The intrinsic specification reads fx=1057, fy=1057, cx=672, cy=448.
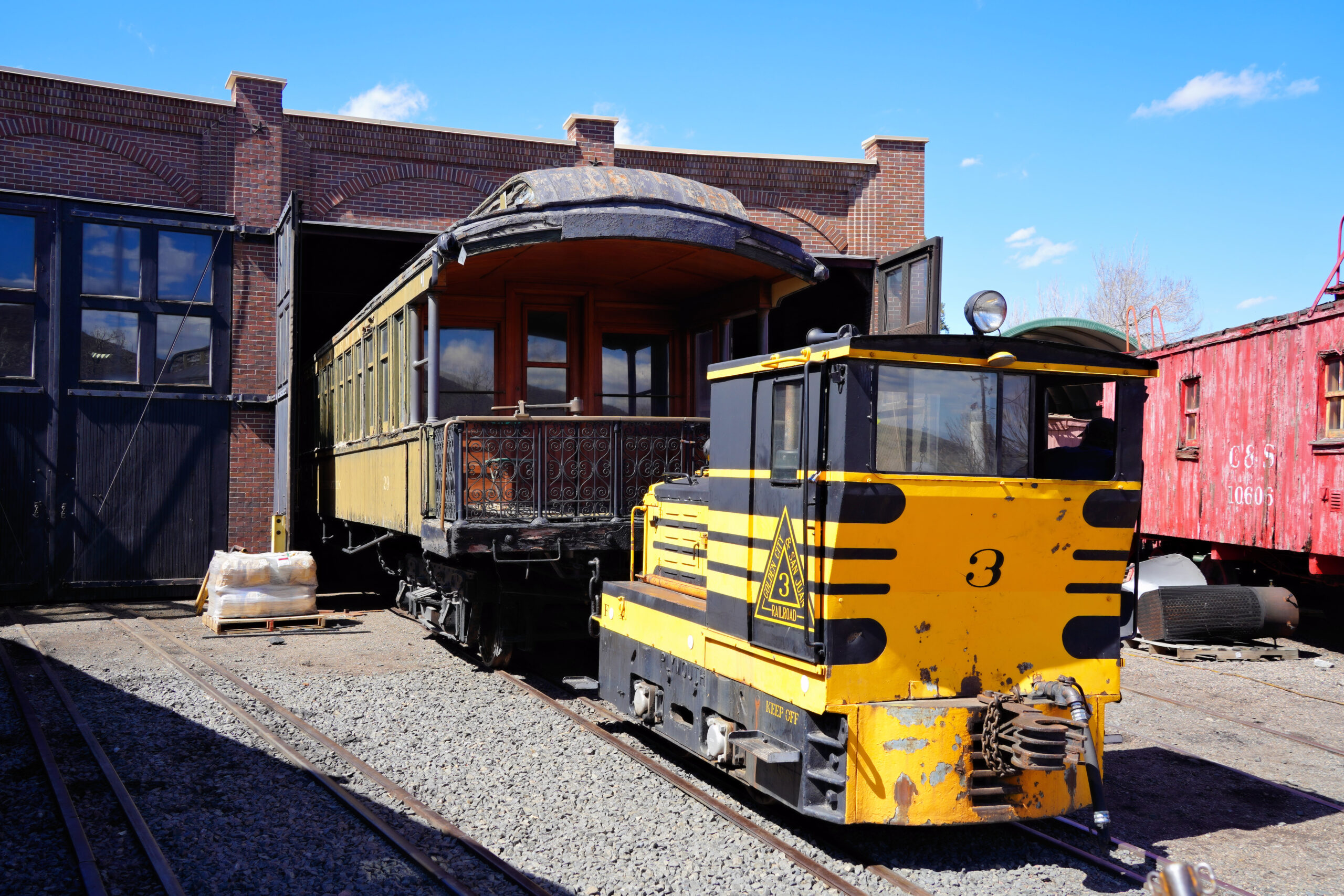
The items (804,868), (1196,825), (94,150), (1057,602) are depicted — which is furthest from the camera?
(94,150)

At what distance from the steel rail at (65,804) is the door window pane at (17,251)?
303 inches

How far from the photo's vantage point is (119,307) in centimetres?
1509

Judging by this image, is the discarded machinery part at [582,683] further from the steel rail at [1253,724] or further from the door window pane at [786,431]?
the steel rail at [1253,724]

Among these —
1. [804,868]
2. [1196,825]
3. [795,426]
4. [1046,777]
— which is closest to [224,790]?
[804,868]

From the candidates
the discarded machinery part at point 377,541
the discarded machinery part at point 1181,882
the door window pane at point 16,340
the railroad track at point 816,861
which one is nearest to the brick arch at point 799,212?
the discarded machinery part at point 377,541

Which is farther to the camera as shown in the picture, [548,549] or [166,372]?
[166,372]

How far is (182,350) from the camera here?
50.8ft

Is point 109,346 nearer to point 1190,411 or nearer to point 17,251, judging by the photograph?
point 17,251

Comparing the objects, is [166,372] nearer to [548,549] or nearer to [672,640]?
[548,549]

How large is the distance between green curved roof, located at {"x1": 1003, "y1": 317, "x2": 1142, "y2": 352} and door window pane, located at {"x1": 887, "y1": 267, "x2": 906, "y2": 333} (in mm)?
8100

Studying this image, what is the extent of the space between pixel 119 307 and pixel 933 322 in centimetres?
1162

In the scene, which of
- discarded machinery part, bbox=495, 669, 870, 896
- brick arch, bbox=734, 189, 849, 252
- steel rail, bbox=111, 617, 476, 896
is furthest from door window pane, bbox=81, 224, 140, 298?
discarded machinery part, bbox=495, 669, 870, 896

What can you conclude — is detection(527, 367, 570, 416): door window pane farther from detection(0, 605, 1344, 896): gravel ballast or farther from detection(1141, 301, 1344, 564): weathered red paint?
detection(1141, 301, 1344, 564): weathered red paint

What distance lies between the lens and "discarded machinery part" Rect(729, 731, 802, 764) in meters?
5.10
